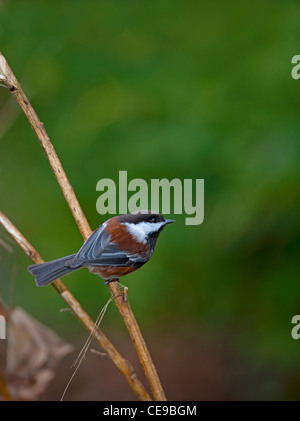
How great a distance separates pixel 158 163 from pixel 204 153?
0.24 metres

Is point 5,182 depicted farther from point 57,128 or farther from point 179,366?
point 179,366

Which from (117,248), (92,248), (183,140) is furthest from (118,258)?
(183,140)

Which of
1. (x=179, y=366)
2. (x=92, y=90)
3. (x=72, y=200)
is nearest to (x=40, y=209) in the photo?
(x=92, y=90)

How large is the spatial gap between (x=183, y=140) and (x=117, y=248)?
90 cm

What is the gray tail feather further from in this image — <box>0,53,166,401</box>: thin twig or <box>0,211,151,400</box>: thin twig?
<box>0,53,166,401</box>: thin twig

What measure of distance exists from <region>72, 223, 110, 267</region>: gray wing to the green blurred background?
26.2 inches

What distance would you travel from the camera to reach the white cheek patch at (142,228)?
207cm

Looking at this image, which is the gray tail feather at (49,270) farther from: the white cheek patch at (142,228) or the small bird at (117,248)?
the white cheek patch at (142,228)

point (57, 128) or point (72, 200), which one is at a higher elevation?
point (57, 128)

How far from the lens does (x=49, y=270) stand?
1664mm

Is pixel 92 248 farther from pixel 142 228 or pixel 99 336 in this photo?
pixel 99 336

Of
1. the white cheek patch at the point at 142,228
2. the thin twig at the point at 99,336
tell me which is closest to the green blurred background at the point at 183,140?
the white cheek patch at the point at 142,228

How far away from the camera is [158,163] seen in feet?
8.86

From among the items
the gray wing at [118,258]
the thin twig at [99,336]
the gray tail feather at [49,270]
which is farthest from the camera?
Result: the gray wing at [118,258]
